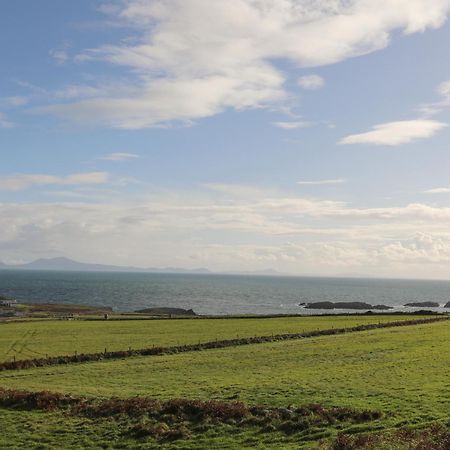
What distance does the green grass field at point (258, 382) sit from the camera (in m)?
25.9

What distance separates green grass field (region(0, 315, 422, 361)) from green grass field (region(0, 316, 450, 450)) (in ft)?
2.95

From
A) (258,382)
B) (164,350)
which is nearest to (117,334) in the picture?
(164,350)

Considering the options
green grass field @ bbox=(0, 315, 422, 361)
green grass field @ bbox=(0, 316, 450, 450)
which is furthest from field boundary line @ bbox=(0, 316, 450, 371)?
green grass field @ bbox=(0, 315, 422, 361)

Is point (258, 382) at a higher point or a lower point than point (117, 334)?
higher

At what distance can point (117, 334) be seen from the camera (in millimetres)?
77750

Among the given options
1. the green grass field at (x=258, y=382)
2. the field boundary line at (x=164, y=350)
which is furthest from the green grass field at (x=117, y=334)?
the field boundary line at (x=164, y=350)

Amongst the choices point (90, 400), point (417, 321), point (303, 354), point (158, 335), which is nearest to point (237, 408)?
point (90, 400)

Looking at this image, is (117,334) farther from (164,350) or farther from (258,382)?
(258,382)

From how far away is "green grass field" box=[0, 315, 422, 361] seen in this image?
208 feet

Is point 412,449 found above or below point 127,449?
above

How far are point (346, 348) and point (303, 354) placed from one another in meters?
6.30

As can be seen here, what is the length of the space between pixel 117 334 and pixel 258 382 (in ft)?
144

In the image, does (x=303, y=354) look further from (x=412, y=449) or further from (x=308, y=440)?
(x=412, y=449)

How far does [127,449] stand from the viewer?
81.5ft
